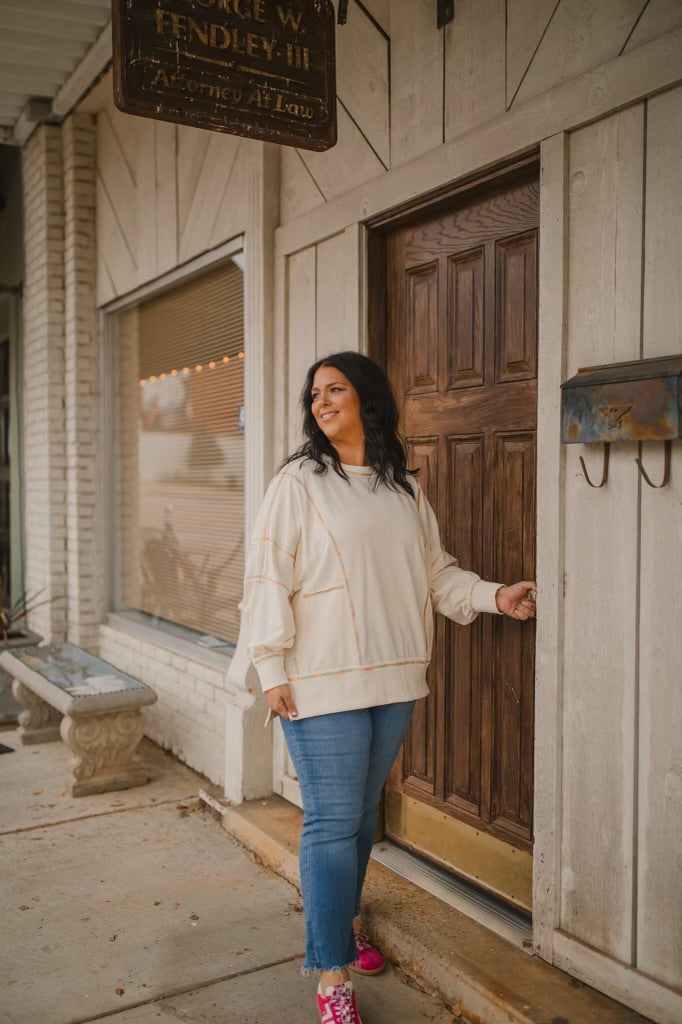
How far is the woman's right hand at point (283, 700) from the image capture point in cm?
256

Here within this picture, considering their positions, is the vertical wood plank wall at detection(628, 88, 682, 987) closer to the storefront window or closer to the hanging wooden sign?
the hanging wooden sign

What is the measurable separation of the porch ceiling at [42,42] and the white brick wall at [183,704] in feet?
11.9

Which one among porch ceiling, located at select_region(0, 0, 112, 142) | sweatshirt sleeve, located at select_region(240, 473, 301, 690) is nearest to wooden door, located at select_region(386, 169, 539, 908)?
sweatshirt sleeve, located at select_region(240, 473, 301, 690)

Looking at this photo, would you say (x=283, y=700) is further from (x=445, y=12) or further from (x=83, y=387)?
(x=83, y=387)

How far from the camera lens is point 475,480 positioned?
3260 millimetres

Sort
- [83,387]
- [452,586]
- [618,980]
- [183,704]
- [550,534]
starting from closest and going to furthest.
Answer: [618,980]
[550,534]
[452,586]
[183,704]
[83,387]

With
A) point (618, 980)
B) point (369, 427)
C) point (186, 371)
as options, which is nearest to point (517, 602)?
point (369, 427)

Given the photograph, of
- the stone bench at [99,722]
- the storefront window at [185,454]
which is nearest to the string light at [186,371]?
the storefront window at [185,454]

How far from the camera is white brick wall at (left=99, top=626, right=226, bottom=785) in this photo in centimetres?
473

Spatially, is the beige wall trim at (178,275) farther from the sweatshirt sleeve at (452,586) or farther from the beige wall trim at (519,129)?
the sweatshirt sleeve at (452,586)

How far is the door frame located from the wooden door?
0.11 feet

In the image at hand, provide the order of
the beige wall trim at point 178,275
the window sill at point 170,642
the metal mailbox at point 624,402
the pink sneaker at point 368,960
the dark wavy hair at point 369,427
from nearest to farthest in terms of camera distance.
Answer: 1. the metal mailbox at point 624,402
2. the dark wavy hair at point 369,427
3. the pink sneaker at point 368,960
4. the beige wall trim at point 178,275
5. the window sill at point 170,642

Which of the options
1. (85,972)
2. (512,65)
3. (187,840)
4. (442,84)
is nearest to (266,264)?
(442,84)

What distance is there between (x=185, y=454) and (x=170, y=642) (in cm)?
114
